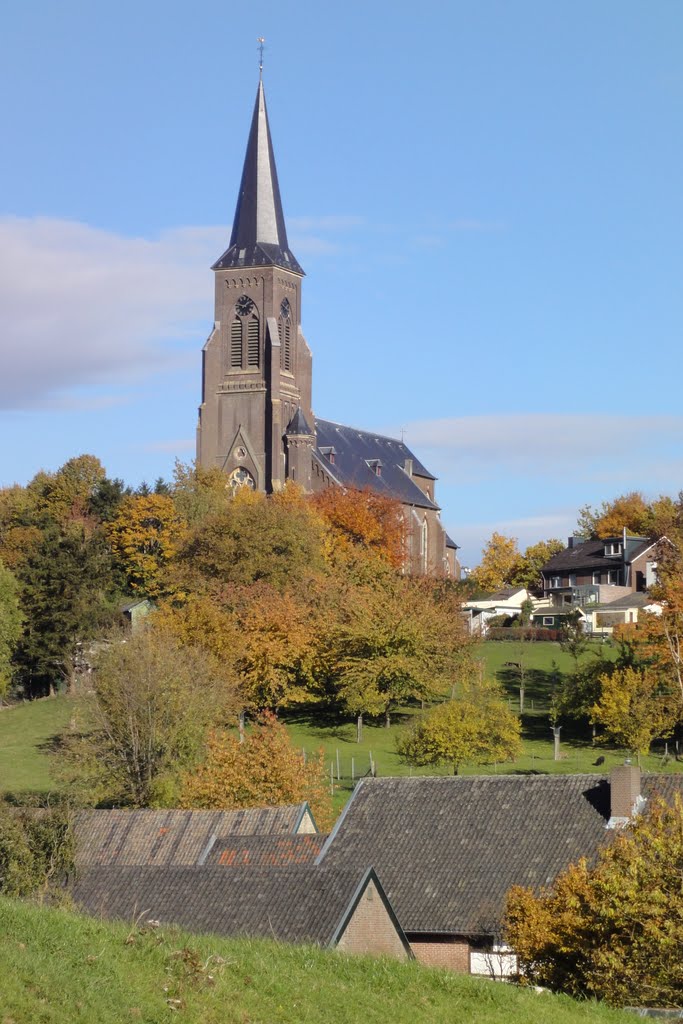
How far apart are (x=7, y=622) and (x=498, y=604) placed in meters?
51.3

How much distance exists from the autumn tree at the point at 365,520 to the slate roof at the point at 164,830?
5879cm

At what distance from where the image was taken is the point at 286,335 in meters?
114

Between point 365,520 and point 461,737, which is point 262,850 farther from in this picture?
point 365,520

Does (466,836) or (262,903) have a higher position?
(466,836)

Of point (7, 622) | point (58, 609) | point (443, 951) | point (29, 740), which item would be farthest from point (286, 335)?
point (443, 951)

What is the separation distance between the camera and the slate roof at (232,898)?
86.7 feet

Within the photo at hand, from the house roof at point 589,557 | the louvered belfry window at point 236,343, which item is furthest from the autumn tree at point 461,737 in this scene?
the louvered belfry window at point 236,343

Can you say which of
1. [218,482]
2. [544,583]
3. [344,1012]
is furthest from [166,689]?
[544,583]

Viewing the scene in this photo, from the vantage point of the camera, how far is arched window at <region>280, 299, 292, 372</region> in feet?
370

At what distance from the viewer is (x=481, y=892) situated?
3152 centimetres

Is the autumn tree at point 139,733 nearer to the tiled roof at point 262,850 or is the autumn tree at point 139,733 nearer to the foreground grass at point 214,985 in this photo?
the tiled roof at point 262,850

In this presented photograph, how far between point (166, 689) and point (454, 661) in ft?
69.3

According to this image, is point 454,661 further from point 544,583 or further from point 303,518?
point 544,583

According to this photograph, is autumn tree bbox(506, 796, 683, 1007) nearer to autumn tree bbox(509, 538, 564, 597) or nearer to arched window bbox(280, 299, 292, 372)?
arched window bbox(280, 299, 292, 372)
